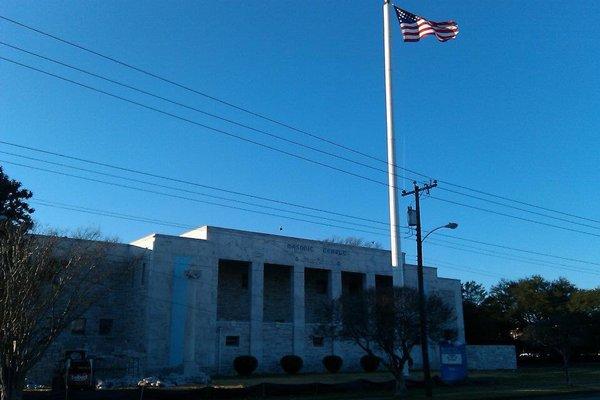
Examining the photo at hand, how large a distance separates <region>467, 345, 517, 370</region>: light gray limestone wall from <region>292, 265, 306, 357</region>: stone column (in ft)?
57.1

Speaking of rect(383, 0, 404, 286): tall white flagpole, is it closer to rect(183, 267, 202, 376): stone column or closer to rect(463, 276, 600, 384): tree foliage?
rect(183, 267, 202, 376): stone column

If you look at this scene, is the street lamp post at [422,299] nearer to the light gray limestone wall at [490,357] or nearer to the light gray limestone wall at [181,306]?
the light gray limestone wall at [181,306]

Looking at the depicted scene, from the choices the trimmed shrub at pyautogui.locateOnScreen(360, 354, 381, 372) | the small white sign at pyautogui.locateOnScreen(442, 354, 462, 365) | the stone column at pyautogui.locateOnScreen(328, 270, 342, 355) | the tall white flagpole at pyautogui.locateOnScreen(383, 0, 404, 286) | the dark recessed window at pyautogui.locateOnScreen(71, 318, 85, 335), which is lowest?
the trimmed shrub at pyautogui.locateOnScreen(360, 354, 381, 372)

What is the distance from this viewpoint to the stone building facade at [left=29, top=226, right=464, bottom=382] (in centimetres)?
4881

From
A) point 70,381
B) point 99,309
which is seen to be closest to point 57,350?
point 99,309

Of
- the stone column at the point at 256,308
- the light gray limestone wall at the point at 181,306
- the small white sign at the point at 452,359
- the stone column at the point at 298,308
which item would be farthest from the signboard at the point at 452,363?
the light gray limestone wall at the point at 181,306

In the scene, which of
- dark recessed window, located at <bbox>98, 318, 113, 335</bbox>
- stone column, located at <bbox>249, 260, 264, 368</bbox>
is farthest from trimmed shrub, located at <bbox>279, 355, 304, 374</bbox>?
dark recessed window, located at <bbox>98, 318, 113, 335</bbox>

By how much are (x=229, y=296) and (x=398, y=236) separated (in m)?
17.5

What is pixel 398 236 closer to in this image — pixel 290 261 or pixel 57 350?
pixel 290 261

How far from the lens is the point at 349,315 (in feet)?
108

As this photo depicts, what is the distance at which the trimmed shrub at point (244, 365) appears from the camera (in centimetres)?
5059

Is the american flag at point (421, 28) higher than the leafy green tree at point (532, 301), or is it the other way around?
the american flag at point (421, 28)

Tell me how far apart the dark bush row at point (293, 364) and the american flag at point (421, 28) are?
24211 mm

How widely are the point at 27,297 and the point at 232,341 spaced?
30.2m
